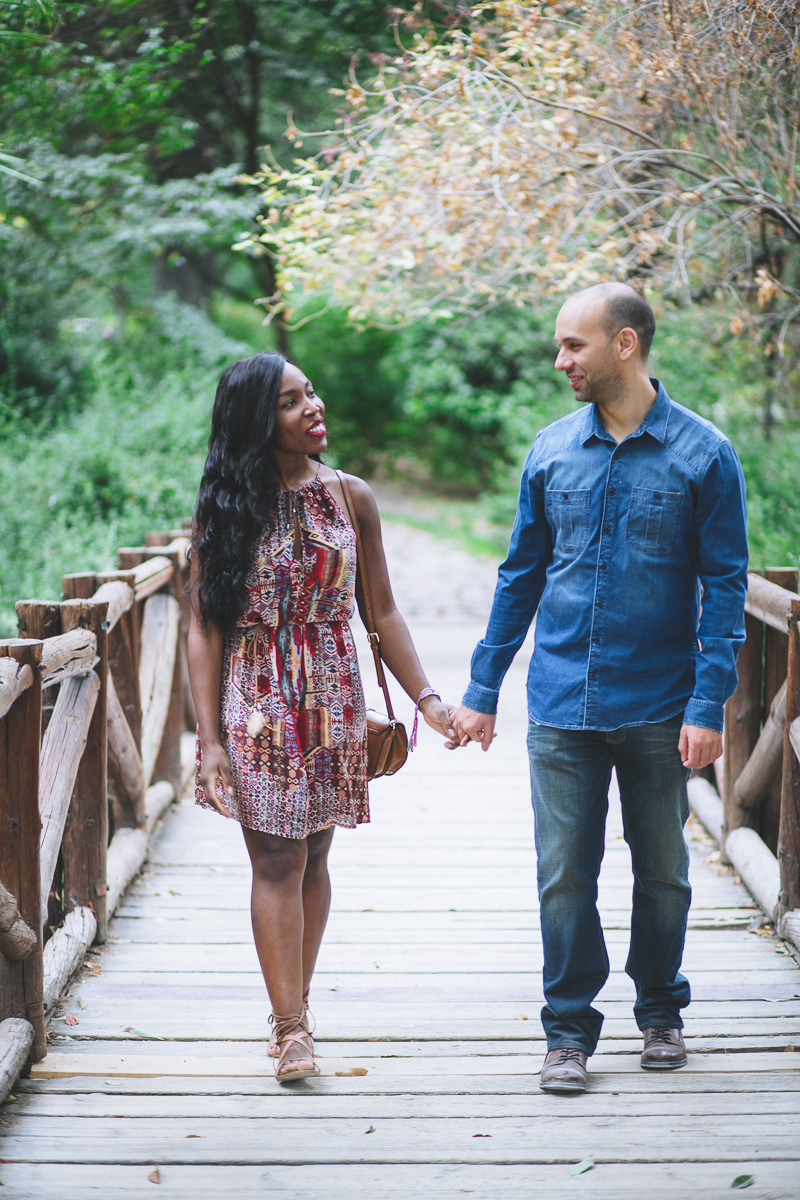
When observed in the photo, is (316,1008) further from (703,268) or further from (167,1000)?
(703,268)

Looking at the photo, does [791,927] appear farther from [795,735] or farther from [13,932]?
[13,932]

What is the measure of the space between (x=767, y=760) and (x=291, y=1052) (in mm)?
2148

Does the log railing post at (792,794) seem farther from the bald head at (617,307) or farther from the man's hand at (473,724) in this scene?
the bald head at (617,307)

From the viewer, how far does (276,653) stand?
2.81 metres

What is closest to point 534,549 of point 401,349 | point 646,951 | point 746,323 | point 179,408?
point 646,951

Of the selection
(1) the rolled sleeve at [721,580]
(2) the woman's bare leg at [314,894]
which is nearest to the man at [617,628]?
(1) the rolled sleeve at [721,580]

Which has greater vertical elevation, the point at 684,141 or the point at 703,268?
the point at 684,141

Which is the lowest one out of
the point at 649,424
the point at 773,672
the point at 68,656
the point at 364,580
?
the point at 773,672

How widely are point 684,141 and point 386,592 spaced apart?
14.9ft

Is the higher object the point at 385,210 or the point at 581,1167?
the point at 385,210

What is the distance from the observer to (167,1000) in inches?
138

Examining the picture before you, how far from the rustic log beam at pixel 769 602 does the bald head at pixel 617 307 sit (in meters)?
1.34

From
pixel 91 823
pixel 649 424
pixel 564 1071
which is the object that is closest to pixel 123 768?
pixel 91 823

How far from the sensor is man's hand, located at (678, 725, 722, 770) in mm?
2639
